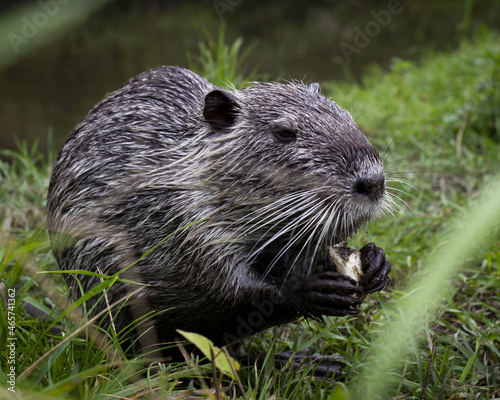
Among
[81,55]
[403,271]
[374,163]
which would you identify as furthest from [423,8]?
[374,163]

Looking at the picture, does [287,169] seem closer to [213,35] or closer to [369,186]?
[369,186]

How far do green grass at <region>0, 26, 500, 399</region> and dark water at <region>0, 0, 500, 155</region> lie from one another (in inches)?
92.8

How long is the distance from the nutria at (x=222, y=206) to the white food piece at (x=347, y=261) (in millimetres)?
36

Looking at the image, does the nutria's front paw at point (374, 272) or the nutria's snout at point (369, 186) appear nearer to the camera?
the nutria's snout at point (369, 186)

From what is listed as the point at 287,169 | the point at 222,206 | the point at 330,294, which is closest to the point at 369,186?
the point at 287,169

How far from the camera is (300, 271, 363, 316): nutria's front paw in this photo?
2006mm

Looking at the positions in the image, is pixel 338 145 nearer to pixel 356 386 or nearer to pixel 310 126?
pixel 310 126

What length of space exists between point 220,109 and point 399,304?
1.35m

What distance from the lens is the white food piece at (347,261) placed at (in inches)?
84.2

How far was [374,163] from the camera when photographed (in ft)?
6.81

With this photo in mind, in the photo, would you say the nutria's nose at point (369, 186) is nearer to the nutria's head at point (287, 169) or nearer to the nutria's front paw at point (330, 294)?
the nutria's head at point (287, 169)

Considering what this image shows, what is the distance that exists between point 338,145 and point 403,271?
1310 millimetres

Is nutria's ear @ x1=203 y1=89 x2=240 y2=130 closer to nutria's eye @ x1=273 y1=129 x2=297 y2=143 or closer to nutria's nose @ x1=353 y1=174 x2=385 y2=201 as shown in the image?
nutria's eye @ x1=273 y1=129 x2=297 y2=143

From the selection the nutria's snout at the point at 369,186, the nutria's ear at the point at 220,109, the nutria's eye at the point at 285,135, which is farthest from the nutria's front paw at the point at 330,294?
the nutria's ear at the point at 220,109
